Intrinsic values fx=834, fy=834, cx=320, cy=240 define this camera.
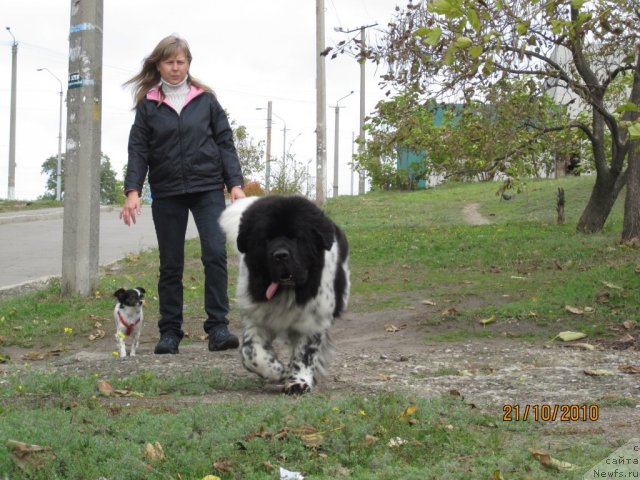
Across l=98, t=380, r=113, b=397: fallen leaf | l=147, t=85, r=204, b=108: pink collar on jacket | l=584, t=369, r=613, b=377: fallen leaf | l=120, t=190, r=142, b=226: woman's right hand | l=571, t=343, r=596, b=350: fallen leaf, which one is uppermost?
l=147, t=85, r=204, b=108: pink collar on jacket

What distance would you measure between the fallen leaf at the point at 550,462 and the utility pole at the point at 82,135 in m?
7.75

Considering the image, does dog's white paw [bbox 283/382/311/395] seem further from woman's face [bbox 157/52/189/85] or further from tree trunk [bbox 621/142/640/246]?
tree trunk [bbox 621/142/640/246]

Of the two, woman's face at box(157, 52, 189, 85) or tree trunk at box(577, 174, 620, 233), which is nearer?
woman's face at box(157, 52, 189, 85)

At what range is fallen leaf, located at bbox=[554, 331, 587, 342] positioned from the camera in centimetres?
775

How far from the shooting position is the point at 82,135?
10.1 m

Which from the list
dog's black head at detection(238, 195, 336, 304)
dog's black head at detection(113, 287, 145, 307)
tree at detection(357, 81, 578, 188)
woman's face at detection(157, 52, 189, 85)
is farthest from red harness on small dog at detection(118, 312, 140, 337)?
tree at detection(357, 81, 578, 188)

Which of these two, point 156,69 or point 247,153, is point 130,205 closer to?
point 156,69

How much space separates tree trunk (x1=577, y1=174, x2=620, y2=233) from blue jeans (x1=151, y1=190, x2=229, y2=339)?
10.0 metres

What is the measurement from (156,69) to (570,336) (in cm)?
443

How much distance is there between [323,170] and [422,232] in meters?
10.9

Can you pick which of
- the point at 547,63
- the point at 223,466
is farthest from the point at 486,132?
the point at 223,466

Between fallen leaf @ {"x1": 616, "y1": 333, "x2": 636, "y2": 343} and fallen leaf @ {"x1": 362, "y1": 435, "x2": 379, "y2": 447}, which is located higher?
fallen leaf @ {"x1": 362, "y1": 435, "x2": 379, "y2": 447}

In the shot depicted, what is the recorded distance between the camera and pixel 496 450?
3730mm

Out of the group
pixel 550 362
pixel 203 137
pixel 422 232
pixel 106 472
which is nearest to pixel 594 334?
pixel 550 362
